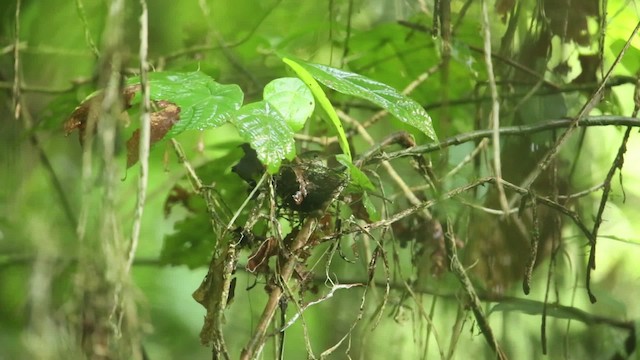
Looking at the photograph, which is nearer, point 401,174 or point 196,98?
point 196,98

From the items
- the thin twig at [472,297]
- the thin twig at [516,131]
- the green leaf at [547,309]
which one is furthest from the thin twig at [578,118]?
the green leaf at [547,309]

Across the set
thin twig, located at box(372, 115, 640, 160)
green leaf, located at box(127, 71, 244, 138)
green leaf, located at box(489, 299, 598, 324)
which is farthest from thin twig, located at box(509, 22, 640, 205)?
green leaf, located at box(127, 71, 244, 138)

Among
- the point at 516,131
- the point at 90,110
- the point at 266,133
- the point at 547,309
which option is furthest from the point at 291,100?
the point at 547,309

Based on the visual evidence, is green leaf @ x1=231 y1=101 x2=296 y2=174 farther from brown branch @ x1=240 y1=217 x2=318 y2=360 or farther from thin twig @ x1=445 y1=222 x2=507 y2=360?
thin twig @ x1=445 y1=222 x2=507 y2=360

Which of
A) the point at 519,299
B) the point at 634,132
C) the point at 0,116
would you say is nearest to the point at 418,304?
the point at 519,299

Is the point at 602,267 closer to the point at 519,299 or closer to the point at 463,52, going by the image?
the point at 519,299

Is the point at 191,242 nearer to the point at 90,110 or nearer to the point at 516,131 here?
the point at 90,110

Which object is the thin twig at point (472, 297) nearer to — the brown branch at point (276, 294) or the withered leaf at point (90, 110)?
Answer: the brown branch at point (276, 294)
